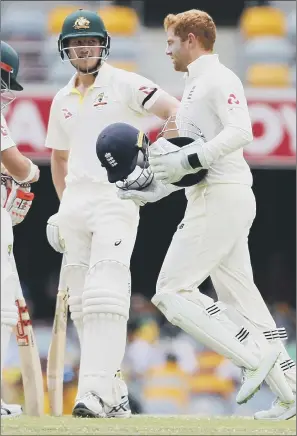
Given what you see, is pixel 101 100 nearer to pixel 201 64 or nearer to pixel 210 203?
pixel 201 64

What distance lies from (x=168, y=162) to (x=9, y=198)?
857 millimetres

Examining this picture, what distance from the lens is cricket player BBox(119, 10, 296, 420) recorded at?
14.4 feet

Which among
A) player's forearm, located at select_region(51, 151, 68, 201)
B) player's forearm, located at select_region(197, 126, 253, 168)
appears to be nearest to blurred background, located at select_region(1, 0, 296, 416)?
player's forearm, located at select_region(51, 151, 68, 201)

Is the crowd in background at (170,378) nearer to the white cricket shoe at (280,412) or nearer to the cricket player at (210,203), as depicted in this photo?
the white cricket shoe at (280,412)

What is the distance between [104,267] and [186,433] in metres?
1.14

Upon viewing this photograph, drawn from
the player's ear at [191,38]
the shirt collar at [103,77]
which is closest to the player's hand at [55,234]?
the shirt collar at [103,77]

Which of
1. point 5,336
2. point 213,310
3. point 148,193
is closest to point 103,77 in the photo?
point 148,193

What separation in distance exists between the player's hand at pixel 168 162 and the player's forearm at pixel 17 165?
0.48 m

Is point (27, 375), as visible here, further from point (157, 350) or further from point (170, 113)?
point (157, 350)

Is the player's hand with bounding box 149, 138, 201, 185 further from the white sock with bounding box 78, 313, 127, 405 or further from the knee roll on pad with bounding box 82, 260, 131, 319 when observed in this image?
the white sock with bounding box 78, 313, 127, 405

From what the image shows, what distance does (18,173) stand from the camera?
4480 mm

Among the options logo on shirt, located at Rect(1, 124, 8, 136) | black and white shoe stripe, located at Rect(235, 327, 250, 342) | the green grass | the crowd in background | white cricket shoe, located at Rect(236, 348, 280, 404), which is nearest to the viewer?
the green grass

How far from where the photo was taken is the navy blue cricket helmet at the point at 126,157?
444 cm

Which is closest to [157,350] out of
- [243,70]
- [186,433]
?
[243,70]
